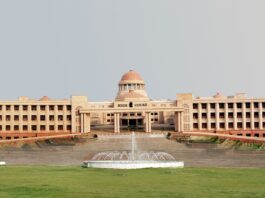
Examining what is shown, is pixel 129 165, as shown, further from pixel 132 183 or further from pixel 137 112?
pixel 137 112

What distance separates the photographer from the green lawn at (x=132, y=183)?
18.5m

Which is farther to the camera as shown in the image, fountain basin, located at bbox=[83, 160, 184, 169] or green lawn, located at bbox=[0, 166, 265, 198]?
fountain basin, located at bbox=[83, 160, 184, 169]

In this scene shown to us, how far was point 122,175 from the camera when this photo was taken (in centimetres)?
2470

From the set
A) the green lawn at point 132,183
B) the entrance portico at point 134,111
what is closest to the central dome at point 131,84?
the entrance portico at point 134,111

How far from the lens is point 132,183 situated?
70.3 ft

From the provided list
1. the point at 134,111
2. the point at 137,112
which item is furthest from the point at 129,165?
the point at 137,112

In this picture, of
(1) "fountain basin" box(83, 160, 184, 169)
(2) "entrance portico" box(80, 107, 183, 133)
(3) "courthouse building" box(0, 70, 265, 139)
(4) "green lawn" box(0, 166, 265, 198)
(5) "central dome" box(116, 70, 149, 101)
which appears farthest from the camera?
Answer: (5) "central dome" box(116, 70, 149, 101)

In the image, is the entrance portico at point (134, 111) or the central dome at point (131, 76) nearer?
the entrance portico at point (134, 111)

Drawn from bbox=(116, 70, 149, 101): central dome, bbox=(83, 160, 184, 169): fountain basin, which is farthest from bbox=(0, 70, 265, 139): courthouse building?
bbox=(83, 160, 184, 169): fountain basin

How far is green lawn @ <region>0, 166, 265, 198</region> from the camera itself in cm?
1847

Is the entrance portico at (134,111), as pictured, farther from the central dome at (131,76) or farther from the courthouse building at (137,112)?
the central dome at (131,76)

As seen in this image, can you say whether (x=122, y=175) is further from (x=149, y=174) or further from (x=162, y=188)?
(x=162, y=188)

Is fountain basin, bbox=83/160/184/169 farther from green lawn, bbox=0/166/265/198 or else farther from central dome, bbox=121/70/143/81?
central dome, bbox=121/70/143/81

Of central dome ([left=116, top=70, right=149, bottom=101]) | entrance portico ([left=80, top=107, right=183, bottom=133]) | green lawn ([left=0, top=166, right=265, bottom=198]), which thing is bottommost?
green lawn ([left=0, top=166, right=265, bottom=198])
